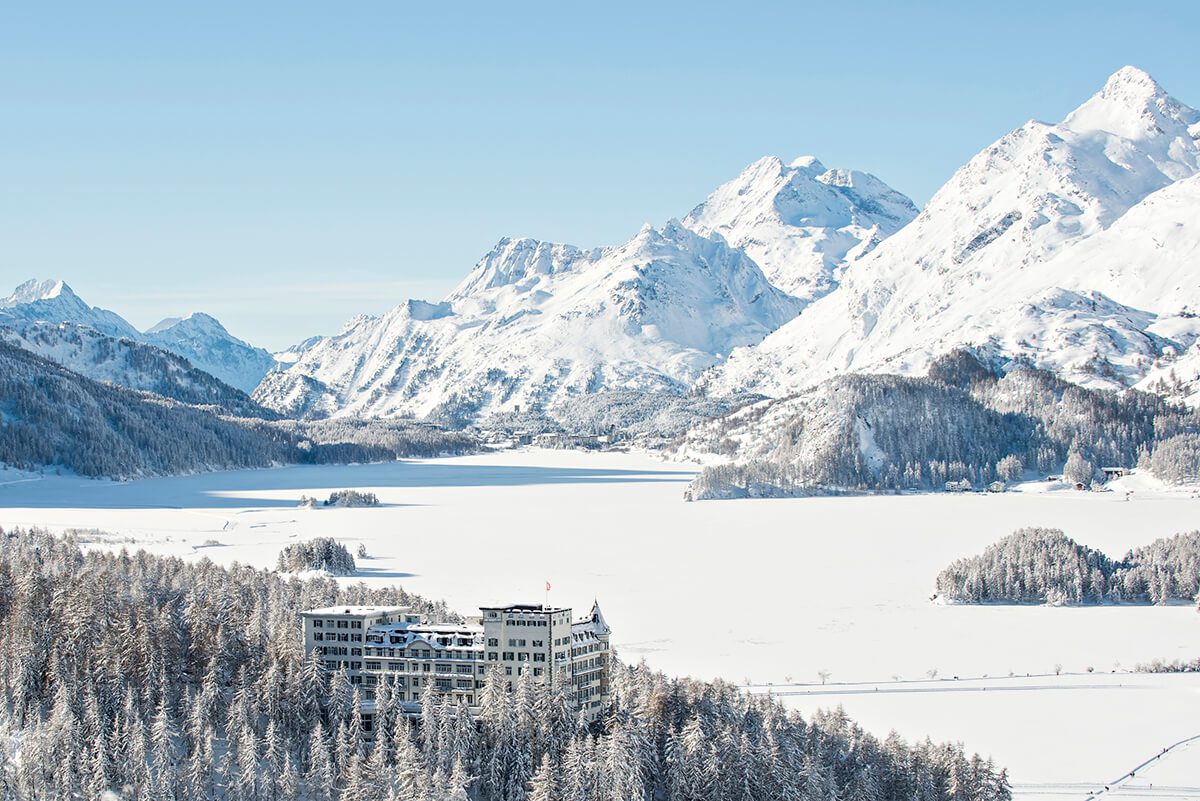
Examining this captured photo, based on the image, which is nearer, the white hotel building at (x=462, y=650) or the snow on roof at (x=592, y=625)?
the white hotel building at (x=462, y=650)

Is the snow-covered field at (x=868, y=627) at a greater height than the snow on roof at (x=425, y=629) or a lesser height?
lesser

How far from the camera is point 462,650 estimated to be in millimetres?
83062

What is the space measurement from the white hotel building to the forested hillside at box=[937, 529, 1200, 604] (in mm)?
67372

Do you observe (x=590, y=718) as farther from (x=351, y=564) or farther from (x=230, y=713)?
(x=351, y=564)

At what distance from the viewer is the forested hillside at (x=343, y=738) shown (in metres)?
74.5

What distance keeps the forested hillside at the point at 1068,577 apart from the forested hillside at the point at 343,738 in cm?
5982

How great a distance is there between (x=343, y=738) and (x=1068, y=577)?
3599 inches

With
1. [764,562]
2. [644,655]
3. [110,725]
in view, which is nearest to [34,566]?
[110,725]

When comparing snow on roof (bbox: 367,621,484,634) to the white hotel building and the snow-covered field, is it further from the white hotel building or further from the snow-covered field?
the snow-covered field

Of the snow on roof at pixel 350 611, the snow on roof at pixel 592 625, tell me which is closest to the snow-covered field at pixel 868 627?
the snow on roof at pixel 592 625

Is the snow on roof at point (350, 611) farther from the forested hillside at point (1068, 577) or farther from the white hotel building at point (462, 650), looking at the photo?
the forested hillside at point (1068, 577)

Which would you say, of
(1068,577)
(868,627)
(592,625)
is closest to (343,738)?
(592,625)

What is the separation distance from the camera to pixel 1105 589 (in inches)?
5689

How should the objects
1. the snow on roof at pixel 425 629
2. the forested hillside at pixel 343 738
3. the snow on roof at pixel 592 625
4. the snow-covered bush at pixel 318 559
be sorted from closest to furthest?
the forested hillside at pixel 343 738 < the snow on roof at pixel 425 629 < the snow on roof at pixel 592 625 < the snow-covered bush at pixel 318 559
